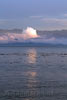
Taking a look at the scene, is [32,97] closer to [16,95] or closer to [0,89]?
[16,95]

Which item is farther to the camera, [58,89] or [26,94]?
[58,89]

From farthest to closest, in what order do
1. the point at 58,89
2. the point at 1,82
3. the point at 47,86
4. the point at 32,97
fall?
1. the point at 1,82
2. the point at 47,86
3. the point at 58,89
4. the point at 32,97

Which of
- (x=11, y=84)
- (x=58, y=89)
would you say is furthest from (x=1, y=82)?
(x=58, y=89)

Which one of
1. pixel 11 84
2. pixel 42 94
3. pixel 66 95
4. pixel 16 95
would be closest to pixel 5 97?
pixel 16 95

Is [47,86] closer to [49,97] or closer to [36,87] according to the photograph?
[36,87]

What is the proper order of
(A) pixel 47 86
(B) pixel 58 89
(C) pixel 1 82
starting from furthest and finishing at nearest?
(C) pixel 1 82 → (A) pixel 47 86 → (B) pixel 58 89

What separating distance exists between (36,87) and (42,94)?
139 inches

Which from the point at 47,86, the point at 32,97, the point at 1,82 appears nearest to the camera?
the point at 32,97

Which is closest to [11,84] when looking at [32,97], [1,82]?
[1,82]

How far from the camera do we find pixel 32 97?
20.7 metres

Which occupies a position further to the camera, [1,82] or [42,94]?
[1,82]

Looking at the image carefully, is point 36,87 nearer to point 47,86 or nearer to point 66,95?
point 47,86

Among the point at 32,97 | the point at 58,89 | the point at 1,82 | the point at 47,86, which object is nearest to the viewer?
the point at 32,97

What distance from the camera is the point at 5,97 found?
68.8 ft
